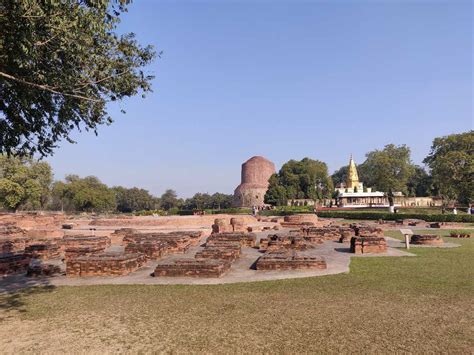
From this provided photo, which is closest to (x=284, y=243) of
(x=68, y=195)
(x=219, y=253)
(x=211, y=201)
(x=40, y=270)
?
Result: (x=219, y=253)

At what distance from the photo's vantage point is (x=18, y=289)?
7371mm

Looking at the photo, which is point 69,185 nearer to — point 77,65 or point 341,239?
point 341,239

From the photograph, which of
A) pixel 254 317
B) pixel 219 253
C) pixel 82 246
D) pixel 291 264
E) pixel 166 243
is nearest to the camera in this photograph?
pixel 254 317

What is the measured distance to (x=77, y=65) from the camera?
6.11m

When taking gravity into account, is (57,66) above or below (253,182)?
below

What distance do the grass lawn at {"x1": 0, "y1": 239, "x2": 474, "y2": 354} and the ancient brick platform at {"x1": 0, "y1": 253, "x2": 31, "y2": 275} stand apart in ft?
7.97

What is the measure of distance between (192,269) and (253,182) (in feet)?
211

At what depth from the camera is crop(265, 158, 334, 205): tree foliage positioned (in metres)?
53.8

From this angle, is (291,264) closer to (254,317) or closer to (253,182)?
(254,317)

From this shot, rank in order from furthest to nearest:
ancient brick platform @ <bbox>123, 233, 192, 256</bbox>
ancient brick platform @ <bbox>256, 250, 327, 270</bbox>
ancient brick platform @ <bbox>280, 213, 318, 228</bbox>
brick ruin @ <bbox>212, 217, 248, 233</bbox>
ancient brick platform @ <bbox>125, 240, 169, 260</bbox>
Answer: ancient brick platform @ <bbox>280, 213, 318, 228</bbox> → brick ruin @ <bbox>212, 217, 248, 233</bbox> → ancient brick platform @ <bbox>123, 233, 192, 256</bbox> → ancient brick platform @ <bbox>125, 240, 169, 260</bbox> → ancient brick platform @ <bbox>256, 250, 327, 270</bbox>

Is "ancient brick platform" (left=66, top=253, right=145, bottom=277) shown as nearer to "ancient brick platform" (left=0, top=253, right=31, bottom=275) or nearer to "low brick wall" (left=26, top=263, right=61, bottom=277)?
"low brick wall" (left=26, top=263, right=61, bottom=277)

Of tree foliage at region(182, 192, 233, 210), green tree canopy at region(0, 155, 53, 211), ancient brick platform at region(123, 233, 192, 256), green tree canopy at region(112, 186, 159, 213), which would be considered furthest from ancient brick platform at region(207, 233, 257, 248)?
tree foliage at region(182, 192, 233, 210)

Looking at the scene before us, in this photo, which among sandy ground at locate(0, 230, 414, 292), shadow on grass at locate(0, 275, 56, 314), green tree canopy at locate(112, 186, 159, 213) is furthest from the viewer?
green tree canopy at locate(112, 186, 159, 213)

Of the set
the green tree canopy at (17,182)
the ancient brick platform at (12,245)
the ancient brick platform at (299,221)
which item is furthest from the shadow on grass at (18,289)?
the green tree canopy at (17,182)
